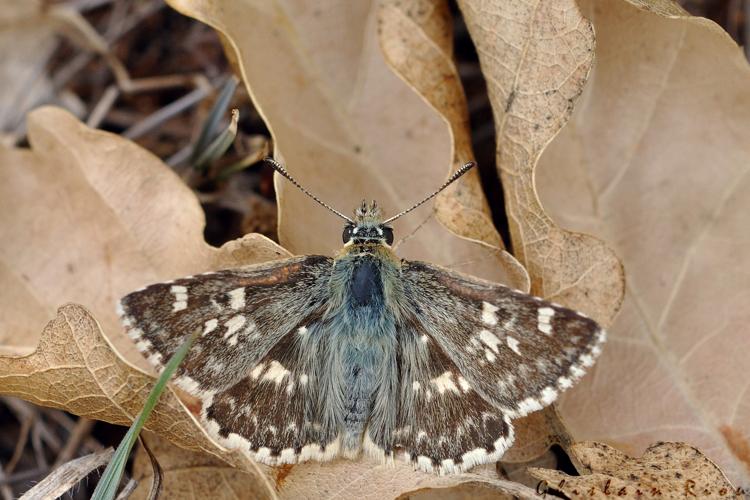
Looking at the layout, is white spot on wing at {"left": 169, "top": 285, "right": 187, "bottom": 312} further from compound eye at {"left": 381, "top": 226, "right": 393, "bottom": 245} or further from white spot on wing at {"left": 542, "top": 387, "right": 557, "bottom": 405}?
white spot on wing at {"left": 542, "top": 387, "right": 557, "bottom": 405}

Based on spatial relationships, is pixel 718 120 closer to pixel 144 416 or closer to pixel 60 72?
pixel 144 416

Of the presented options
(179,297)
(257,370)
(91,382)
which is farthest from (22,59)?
(257,370)

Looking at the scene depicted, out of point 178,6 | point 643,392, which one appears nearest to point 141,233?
point 178,6

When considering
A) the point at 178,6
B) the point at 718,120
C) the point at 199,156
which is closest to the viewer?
the point at 178,6

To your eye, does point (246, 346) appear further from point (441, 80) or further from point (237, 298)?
point (441, 80)

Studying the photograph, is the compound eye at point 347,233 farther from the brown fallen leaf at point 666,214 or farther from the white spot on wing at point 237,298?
the brown fallen leaf at point 666,214

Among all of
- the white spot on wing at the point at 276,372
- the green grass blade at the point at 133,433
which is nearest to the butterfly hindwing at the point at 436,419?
the white spot on wing at the point at 276,372
